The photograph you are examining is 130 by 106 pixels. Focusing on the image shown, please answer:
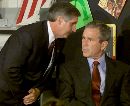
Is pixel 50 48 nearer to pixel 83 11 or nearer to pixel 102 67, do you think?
pixel 102 67

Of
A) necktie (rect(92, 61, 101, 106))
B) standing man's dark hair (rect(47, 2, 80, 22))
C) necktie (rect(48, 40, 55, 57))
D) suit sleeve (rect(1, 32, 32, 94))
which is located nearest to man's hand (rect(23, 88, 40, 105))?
suit sleeve (rect(1, 32, 32, 94))

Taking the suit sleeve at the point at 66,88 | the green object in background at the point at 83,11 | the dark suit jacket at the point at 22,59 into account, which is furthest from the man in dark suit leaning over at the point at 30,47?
the green object in background at the point at 83,11

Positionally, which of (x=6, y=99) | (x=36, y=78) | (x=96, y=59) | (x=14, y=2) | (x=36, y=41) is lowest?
(x=6, y=99)

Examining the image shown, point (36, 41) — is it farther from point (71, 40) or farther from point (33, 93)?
Result: point (71, 40)

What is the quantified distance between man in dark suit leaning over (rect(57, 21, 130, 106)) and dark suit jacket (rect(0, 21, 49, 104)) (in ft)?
0.79

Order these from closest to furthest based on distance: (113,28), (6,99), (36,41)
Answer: (36,41)
(6,99)
(113,28)

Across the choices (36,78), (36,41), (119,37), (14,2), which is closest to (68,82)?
(36,78)

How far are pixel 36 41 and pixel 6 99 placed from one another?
1.84 ft

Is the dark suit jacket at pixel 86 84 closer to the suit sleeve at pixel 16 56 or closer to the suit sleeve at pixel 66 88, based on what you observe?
the suit sleeve at pixel 66 88

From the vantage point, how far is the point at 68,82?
8.30 feet

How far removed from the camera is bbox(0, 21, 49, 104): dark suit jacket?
2.30 meters

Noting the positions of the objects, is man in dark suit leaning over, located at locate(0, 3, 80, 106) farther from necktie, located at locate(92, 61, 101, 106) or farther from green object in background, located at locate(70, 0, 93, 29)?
green object in background, located at locate(70, 0, 93, 29)

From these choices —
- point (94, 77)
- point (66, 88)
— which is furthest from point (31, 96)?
point (94, 77)

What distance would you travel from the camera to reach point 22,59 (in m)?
2.31
